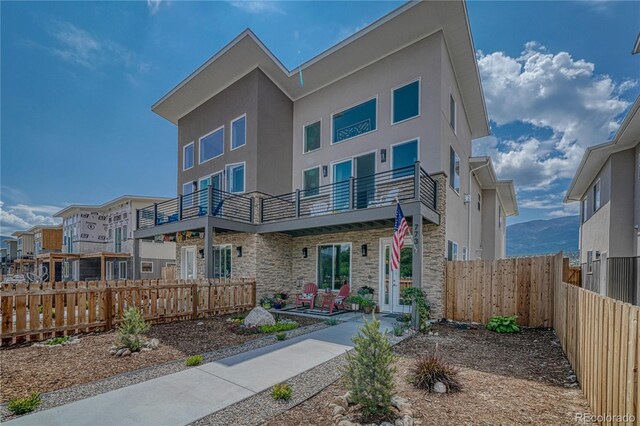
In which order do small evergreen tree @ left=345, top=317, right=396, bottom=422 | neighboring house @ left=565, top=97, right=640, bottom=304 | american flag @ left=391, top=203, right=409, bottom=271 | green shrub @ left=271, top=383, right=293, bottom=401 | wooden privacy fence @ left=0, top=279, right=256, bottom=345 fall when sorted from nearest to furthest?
1. small evergreen tree @ left=345, top=317, right=396, bottom=422
2. green shrub @ left=271, top=383, right=293, bottom=401
3. wooden privacy fence @ left=0, top=279, right=256, bottom=345
4. american flag @ left=391, top=203, right=409, bottom=271
5. neighboring house @ left=565, top=97, right=640, bottom=304

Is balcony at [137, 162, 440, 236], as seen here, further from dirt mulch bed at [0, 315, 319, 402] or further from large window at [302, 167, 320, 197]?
dirt mulch bed at [0, 315, 319, 402]

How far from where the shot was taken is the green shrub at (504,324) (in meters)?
8.24

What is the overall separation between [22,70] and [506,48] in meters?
19.6

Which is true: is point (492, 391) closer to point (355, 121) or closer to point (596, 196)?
point (355, 121)

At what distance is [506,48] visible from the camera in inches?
534

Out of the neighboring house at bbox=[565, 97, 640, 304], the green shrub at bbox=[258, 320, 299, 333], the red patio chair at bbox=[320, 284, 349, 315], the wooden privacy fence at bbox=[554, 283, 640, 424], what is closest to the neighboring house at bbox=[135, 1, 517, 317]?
the red patio chair at bbox=[320, 284, 349, 315]

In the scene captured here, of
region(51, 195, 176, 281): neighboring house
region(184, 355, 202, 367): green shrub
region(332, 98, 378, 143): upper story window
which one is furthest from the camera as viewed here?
region(51, 195, 176, 281): neighboring house

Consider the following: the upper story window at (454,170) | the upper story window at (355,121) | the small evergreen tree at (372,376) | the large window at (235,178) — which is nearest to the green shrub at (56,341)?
the small evergreen tree at (372,376)

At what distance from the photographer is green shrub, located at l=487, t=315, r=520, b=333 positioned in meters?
8.24

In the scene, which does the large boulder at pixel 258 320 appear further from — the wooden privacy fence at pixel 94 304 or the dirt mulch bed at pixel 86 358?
the wooden privacy fence at pixel 94 304

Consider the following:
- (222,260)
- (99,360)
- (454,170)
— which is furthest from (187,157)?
(454,170)

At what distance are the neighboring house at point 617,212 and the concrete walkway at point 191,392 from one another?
9168 mm

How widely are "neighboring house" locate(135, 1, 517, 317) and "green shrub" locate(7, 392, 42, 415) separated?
25.1ft

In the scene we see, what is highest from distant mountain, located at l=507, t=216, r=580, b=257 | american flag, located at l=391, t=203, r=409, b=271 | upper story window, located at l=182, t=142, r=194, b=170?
upper story window, located at l=182, t=142, r=194, b=170
